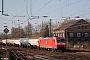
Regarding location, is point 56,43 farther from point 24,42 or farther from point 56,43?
point 24,42

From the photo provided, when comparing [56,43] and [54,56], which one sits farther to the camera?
[56,43]

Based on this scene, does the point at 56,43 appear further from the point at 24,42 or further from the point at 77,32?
the point at 77,32

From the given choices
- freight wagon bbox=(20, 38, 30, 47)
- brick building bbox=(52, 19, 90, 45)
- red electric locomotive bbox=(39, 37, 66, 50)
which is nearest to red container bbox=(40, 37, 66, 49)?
red electric locomotive bbox=(39, 37, 66, 50)

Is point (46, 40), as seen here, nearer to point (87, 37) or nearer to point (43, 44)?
point (43, 44)

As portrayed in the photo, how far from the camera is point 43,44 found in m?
45.7

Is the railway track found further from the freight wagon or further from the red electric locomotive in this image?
the freight wagon

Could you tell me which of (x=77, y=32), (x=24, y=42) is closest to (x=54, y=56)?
(x=24, y=42)

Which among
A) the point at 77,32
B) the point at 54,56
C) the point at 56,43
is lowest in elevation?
the point at 54,56

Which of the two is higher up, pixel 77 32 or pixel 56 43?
pixel 77 32

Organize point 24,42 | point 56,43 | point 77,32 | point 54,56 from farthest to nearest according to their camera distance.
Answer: point 77,32, point 24,42, point 56,43, point 54,56

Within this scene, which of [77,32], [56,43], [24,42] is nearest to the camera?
[56,43]

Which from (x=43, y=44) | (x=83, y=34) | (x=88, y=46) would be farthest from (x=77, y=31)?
(x=43, y=44)

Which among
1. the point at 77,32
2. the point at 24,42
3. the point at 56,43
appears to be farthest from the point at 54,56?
the point at 77,32

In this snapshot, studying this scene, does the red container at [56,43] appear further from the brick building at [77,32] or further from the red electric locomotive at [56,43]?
the brick building at [77,32]
